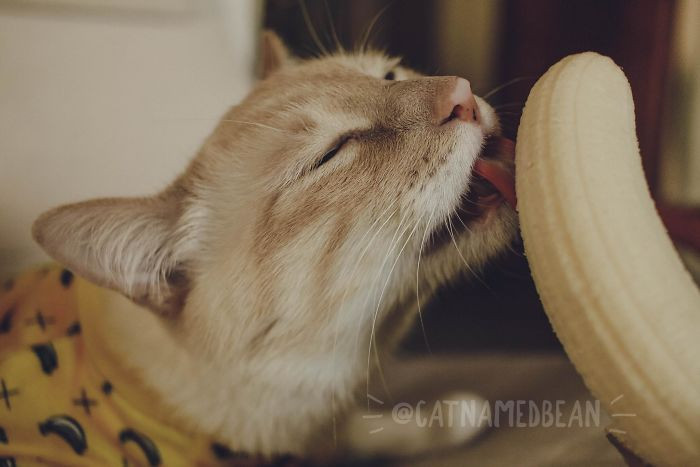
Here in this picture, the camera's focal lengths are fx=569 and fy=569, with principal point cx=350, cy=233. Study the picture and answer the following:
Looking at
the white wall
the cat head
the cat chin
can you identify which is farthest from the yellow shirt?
the cat chin

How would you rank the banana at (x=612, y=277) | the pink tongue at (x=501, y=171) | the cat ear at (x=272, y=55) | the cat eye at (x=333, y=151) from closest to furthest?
the banana at (x=612, y=277)
the pink tongue at (x=501, y=171)
the cat eye at (x=333, y=151)
the cat ear at (x=272, y=55)

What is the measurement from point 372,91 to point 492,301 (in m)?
0.92

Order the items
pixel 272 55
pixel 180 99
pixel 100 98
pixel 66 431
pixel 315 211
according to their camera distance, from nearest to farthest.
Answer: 1. pixel 315 211
2. pixel 66 431
3. pixel 272 55
4. pixel 100 98
5. pixel 180 99

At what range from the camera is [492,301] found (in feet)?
5.73

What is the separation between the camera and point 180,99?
1896 mm

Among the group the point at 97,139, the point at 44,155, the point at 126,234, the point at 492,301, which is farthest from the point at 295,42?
the point at 126,234

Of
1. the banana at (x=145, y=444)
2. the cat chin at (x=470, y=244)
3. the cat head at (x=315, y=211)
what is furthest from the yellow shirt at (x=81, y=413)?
the cat chin at (x=470, y=244)

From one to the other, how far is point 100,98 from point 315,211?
43.5 inches

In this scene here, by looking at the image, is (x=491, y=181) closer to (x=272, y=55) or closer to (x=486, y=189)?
(x=486, y=189)

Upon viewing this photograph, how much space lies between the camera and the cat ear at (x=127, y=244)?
0.94m

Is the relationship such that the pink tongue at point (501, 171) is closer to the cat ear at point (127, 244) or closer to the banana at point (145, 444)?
the cat ear at point (127, 244)

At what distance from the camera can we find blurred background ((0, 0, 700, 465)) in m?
1.51

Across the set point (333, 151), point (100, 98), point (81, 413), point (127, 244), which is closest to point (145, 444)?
point (81, 413)

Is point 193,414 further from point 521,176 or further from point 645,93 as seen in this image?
point 645,93
